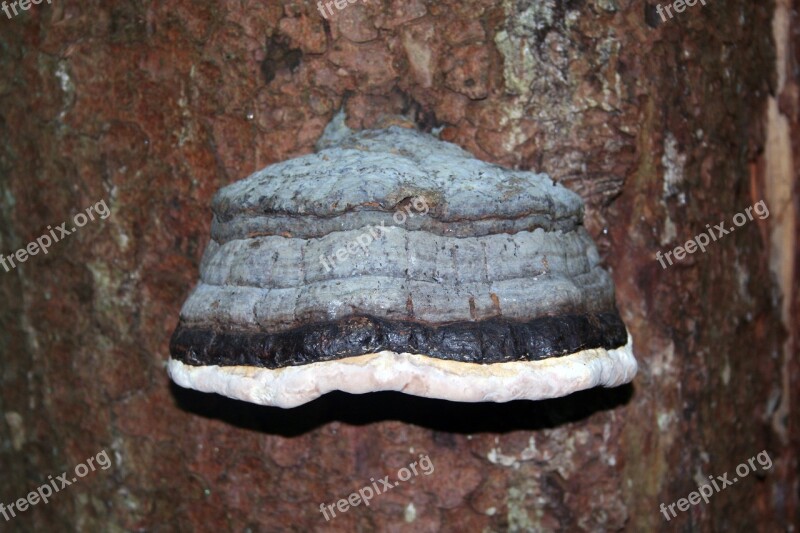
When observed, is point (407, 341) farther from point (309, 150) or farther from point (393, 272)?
point (309, 150)

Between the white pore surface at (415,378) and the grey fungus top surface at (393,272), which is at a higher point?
the grey fungus top surface at (393,272)

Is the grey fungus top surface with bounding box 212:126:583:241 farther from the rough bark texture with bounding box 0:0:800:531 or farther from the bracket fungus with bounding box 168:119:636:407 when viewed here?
the rough bark texture with bounding box 0:0:800:531

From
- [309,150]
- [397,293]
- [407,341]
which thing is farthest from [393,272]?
[309,150]

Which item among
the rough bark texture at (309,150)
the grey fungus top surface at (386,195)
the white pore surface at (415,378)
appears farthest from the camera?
the rough bark texture at (309,150)

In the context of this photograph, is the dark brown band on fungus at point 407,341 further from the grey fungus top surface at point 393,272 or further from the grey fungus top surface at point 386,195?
the grey fungus top surface at point 386,195

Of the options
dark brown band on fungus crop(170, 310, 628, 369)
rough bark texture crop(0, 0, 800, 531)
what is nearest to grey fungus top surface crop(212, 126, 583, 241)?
dark brown band on fungus crop(170, 310, 628, 369)

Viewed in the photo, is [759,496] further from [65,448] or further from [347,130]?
[65,448]

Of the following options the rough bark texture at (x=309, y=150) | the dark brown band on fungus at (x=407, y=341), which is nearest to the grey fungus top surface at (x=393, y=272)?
the dark brown band on fungus at (x=407, y=341)
